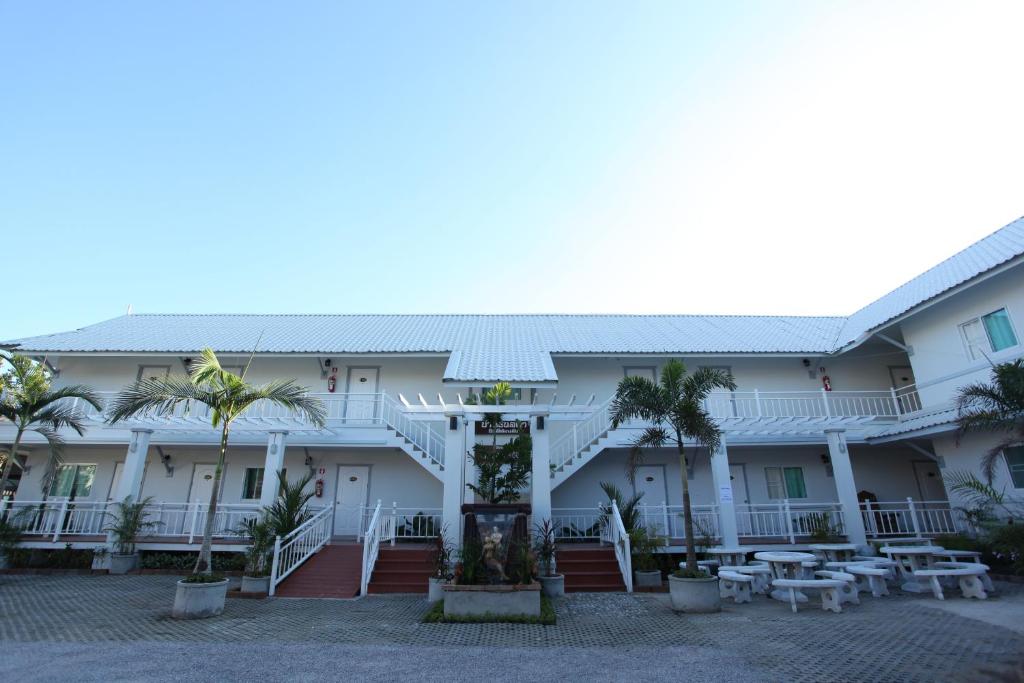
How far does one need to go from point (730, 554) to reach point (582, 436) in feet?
16.3

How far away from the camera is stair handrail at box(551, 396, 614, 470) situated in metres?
14.7

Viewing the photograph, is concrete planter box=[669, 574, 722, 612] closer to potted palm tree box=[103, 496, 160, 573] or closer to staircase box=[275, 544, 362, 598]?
staircase box=[275, 544, 362, 598]

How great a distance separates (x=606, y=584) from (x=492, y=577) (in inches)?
125

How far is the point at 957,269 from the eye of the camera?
14672 mm

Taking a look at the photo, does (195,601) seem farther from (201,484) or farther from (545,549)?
(201,484)

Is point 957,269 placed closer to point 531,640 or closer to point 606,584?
point 606,584

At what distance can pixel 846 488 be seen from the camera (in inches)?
544

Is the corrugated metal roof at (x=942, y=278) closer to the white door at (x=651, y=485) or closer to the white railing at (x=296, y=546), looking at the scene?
the white door at (x=651, y=485)

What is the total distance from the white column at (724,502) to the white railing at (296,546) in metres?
10.2

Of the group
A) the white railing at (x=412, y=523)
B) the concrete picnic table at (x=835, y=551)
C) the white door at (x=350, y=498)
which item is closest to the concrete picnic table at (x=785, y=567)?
the concrete picnic table at (x=835, y=551)

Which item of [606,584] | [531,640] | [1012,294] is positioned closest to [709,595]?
[606,584]

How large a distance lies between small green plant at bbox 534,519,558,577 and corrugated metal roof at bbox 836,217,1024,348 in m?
12.1

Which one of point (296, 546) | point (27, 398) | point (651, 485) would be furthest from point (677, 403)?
point (27, 398)

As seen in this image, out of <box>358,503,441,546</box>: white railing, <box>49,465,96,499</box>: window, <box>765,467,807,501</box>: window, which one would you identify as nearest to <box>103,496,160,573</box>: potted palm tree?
<box>49,465,96,499</box>: window
